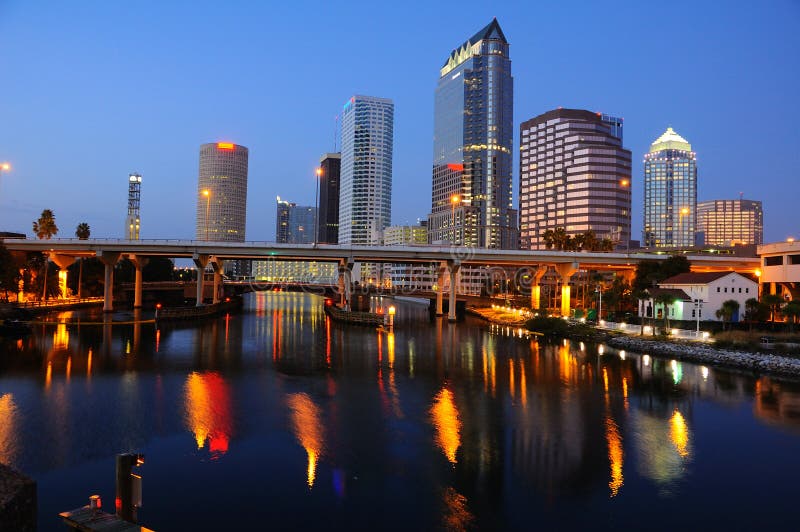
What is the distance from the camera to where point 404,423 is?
2602 cm

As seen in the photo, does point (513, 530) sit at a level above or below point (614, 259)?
below

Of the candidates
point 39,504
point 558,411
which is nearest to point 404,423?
point 558,411

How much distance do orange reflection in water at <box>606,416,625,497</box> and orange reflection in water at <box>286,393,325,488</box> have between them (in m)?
11.0

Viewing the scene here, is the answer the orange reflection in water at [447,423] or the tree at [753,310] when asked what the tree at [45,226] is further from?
the tree at [753,310]

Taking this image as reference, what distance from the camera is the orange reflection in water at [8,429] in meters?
20.3

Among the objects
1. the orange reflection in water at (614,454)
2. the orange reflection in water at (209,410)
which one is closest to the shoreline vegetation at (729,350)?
the orange reflection in water at (614,454)

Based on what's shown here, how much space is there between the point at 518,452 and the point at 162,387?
928 inches

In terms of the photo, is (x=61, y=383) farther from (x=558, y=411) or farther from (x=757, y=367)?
(x=757, y=367)

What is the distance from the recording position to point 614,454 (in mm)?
22141

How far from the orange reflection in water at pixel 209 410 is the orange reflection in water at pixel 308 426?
10.7 ft

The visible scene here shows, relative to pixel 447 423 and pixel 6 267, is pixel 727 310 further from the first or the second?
pixel 6 267

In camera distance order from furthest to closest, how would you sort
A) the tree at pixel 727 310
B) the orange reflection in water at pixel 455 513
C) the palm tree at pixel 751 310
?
the palm tree at pixel 751 310
the tree at pixel 727 310
the orange reflection in water at pixel 455 513

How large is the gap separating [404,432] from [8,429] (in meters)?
18.2

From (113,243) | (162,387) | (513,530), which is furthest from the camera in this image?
(113,243)
